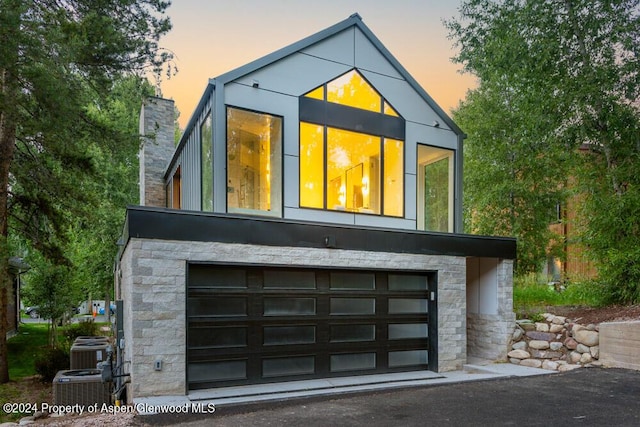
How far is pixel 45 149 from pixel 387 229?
999 cm

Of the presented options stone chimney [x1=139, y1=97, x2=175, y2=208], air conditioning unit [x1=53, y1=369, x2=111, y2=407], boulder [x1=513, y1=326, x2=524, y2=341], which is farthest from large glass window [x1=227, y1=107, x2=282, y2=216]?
boulder [x1=513, y1=326, x2=524, y2=341]

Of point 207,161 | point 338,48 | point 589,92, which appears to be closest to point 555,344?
point 589,92

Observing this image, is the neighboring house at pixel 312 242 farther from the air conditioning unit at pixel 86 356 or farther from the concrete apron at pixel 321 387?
the air conditioning unit at pixel 86 356

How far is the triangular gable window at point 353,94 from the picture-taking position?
9.22 m

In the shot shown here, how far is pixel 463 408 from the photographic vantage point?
6.12 m

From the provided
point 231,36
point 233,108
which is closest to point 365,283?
point 233,108

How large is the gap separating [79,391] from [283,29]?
1269 centimetres

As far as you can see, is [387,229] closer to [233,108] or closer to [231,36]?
[233,108]

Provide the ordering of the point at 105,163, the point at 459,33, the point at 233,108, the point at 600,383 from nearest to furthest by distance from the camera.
→ the point at 600,383, the point at 233,108, the point at 459,33, the point at 105,163

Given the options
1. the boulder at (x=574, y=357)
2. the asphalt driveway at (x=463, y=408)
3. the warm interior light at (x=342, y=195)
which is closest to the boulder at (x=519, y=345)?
the boulder at (x=574, y=357)

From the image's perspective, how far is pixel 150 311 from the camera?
6.32 meters

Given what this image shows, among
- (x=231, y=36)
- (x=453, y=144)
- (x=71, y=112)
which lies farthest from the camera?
(x=231, y=36)

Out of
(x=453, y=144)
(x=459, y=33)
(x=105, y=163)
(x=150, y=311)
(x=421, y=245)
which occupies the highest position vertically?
(x=459, y=33)

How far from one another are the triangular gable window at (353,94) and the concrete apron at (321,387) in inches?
215
